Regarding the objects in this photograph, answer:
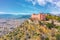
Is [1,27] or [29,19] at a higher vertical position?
Answer: [29,19]

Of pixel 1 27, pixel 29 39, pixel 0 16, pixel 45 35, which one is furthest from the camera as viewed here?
pixel 1 27

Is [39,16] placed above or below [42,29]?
above

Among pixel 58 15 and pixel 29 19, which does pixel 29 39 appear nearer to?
pixel 29 19

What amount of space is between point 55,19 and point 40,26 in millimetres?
2338

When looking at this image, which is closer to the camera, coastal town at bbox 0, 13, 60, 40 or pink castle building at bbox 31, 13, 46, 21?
coastal town at bbox 0, 13, 60, 40

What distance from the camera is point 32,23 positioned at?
12750mm

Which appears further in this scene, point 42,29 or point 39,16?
point 39,16

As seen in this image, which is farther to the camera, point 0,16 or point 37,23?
point 0,16

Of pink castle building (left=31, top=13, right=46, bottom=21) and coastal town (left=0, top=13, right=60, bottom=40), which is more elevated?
pink castle building (left=31, top=13, right=46, bottom=21)

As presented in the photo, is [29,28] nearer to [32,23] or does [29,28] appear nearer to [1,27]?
[32,23]

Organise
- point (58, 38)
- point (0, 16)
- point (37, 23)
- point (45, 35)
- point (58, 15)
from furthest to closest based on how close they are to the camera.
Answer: point (0, 16)
point (58, 15)
point (37, 23)
point (45, 35)
point (58, 38)

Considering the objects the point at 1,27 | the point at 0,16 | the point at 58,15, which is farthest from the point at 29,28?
the point at 1,27

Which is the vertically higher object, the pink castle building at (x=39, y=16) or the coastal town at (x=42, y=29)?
the pink castle building at (x=39, y=16)

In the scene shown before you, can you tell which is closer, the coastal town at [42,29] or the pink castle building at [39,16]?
the coastal town at [42,29]
